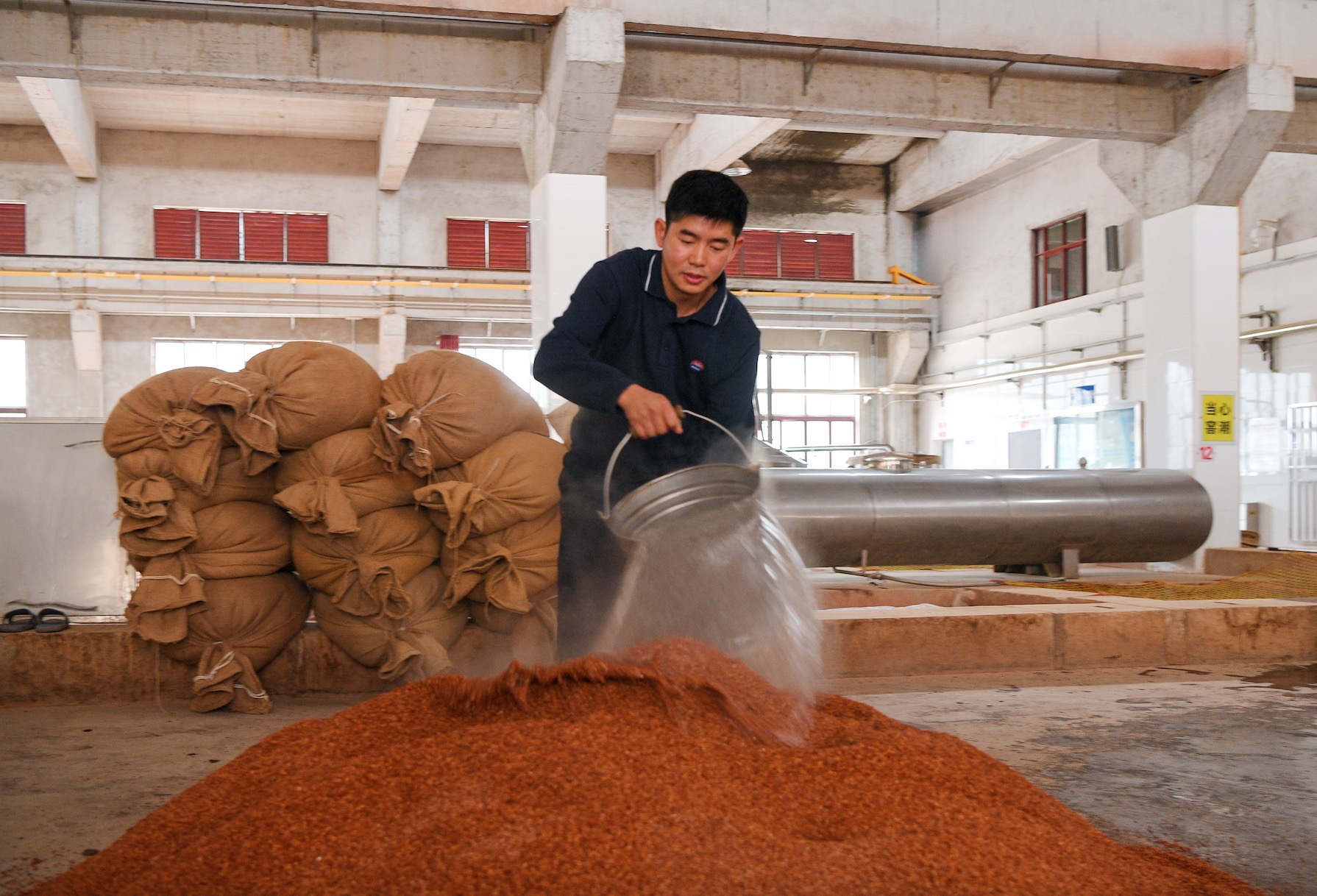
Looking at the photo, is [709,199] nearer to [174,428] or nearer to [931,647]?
[174,428]

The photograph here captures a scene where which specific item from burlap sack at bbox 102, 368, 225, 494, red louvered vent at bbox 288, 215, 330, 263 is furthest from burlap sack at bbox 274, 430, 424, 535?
red louvered vent at bbox 288, 215, 330, 263

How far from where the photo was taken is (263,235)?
14.5 meters

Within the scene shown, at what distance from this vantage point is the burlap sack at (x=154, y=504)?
2.84 m

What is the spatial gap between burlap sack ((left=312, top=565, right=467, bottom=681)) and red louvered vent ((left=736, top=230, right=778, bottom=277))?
1318 centimetres

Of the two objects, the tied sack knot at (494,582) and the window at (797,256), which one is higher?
the window at (797,256)

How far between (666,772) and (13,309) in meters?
14.0

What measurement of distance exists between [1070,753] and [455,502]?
1861 millimetres

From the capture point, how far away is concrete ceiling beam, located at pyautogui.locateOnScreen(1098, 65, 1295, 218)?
791 centimetres

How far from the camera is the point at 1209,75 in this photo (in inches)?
322

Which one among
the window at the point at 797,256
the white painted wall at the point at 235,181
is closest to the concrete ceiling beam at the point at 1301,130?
the window at the point at 797,256

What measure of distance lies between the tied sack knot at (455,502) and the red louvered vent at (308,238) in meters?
12.6

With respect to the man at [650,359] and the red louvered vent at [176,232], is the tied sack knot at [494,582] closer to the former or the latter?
the man at [650,359]

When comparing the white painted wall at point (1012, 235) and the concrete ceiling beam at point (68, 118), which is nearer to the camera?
the concrete ceiling beam at point (68, 118)

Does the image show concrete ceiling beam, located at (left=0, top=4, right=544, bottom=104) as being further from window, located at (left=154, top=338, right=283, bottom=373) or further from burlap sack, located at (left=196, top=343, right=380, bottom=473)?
window, located at (left=154, top=338, right=283, bottom=373)
